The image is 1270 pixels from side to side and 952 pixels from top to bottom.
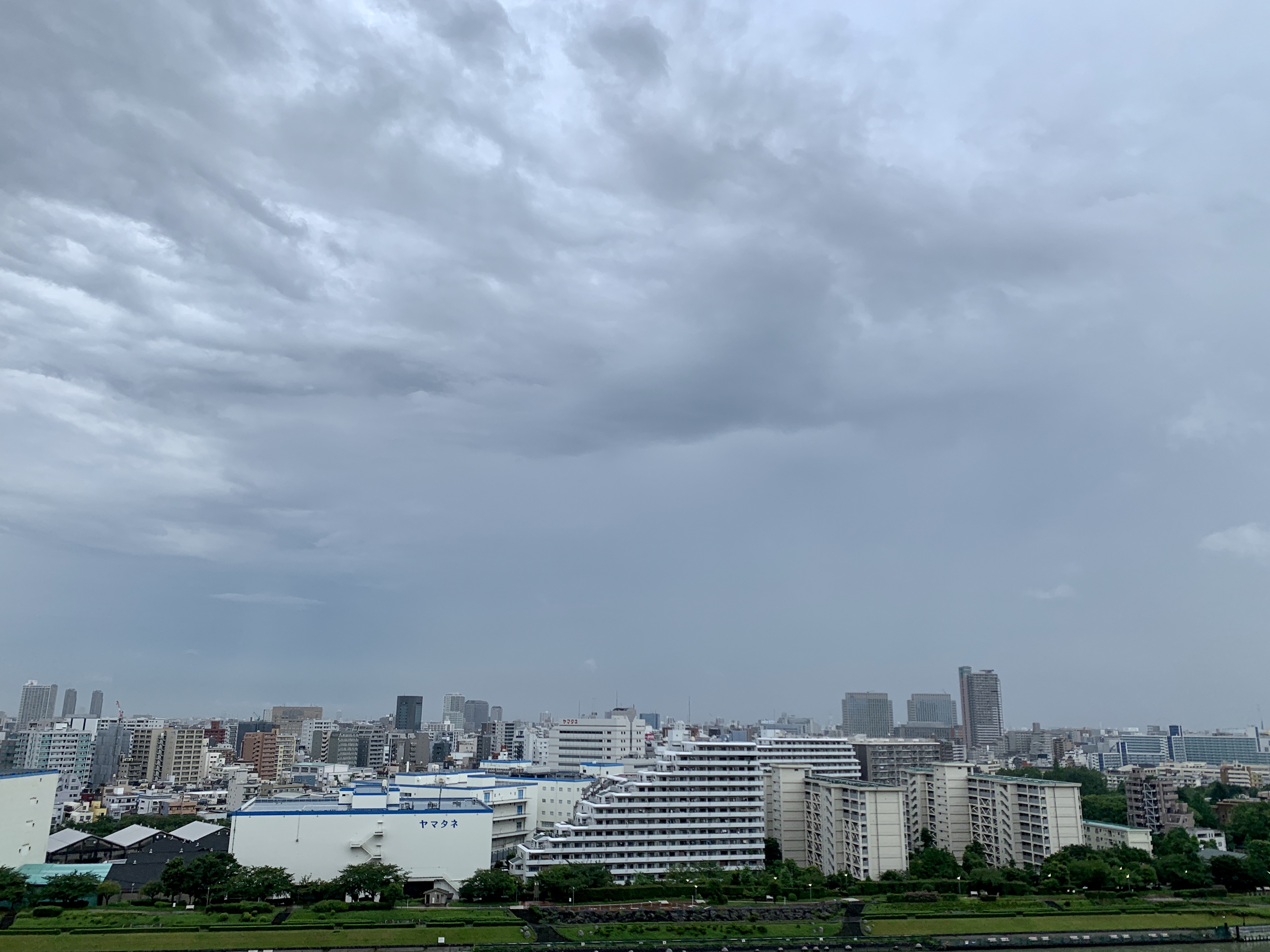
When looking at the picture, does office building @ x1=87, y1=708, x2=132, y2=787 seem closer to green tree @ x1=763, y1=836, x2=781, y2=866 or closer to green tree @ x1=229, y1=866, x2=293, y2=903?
green tree @ x1=229, y1=866, x2=293, y2=903

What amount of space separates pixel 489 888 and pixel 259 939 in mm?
11964

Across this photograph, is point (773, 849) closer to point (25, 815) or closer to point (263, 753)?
point (25, 815)

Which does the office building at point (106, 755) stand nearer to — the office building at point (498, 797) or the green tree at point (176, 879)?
the office building at point (498, 797)

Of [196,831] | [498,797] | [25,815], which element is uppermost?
[498,797]

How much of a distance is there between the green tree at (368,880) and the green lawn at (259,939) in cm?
501

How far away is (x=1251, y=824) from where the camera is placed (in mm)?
76562

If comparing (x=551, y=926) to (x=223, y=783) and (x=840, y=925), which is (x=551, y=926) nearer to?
(x=840, y=925)

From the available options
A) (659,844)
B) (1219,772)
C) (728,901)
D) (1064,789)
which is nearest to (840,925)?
(728,901)

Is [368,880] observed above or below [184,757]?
below

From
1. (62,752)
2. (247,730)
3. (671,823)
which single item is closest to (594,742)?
(671,823)

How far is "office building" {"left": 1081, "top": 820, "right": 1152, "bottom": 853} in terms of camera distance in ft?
203

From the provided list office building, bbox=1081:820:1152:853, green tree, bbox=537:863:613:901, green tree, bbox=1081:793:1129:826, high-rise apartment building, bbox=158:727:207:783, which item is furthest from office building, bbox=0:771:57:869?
green tree, bbox=1081:793:1129:826

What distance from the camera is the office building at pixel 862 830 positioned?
57156 mm

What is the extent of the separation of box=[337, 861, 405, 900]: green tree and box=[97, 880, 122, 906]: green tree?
11884mm
